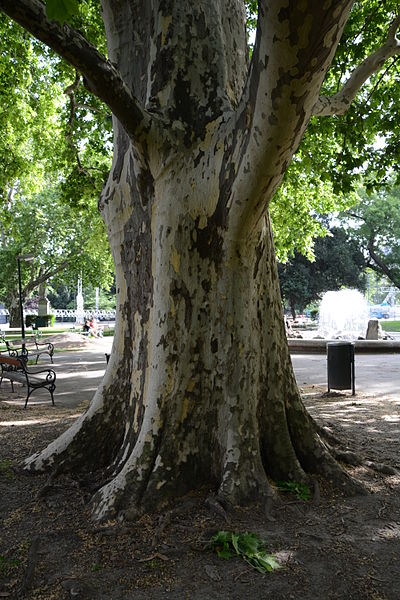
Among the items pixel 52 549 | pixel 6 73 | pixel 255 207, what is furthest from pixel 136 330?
pixel 6 73

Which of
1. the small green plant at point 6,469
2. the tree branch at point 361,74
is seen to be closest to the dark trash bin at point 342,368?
the tree branch at point 361,74

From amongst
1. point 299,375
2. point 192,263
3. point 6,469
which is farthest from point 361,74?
point 299,375

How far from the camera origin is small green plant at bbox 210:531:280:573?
9.95 feet

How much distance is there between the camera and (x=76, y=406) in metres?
8.65

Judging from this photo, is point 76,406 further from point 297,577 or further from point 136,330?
point 297,577

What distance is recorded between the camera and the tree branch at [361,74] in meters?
5.80

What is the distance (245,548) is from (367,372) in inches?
414

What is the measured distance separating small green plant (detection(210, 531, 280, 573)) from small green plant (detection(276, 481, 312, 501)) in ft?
2.32

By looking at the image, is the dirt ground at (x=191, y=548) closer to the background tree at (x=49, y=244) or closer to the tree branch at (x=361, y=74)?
the tree branch at (x=361, y=74)

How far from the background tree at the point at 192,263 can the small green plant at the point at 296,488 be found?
0.28 ft

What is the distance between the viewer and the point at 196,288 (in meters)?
4.03

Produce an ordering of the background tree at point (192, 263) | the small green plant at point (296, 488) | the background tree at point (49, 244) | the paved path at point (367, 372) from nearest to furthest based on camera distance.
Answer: the background tree at point (192, 263)
the small green plant at point (296, 488)
the paved path at point (367, 372)
the background tree at point (49, 244)

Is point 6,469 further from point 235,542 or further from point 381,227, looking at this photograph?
point 381,227

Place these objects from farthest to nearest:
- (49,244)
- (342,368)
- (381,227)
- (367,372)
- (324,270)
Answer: (324,270)
(381,227)
(49,244)
(367,372)
(342,368)
